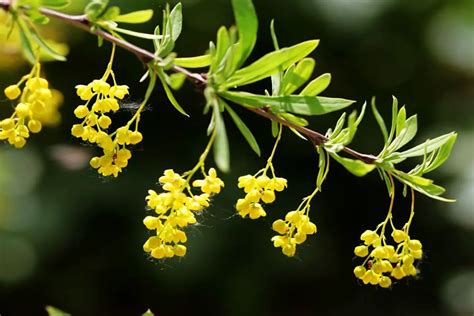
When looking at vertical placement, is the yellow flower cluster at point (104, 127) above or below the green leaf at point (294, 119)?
below

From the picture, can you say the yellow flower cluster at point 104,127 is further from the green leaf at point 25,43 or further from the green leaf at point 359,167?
the green leaf at point 359,167

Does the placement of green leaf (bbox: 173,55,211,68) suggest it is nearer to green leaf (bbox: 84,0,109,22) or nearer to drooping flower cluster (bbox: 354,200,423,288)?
green leaf (bbox: 84,0,109,22)

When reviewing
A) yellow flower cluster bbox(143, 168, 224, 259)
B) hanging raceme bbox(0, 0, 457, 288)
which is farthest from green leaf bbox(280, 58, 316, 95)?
yellow flower cluster bbox(143, 168, 224, 259)

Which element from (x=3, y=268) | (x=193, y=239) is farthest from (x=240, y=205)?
(x=3, y=268)

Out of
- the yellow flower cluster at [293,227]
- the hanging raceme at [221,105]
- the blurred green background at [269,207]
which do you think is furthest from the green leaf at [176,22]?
the blurred green background at [269,207]

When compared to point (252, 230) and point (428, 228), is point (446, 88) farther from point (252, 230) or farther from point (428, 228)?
point (252, 230)

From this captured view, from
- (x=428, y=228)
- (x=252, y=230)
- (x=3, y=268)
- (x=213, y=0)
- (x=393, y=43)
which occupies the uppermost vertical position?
(x=393, y=43)

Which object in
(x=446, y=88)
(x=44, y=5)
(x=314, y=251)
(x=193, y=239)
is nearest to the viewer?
(x=44, y=5)
